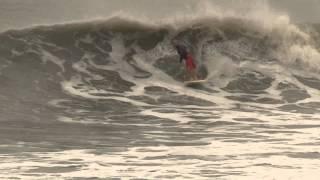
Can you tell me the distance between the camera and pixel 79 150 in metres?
7.27

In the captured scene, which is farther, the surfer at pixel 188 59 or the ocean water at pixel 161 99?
the surfer at pixel 188 59

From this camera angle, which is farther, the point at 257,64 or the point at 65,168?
the point at 257,64

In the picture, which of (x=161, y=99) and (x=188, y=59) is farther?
(x=188, y=59)

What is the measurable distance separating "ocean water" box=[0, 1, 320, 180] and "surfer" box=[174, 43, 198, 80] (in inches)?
7.2

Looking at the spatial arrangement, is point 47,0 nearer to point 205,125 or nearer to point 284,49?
point 284,49

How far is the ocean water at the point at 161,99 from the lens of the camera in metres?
6.56

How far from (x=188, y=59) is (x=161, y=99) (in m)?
2.79

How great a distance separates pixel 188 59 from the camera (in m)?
14.6

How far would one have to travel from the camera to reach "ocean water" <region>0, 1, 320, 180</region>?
258 inches

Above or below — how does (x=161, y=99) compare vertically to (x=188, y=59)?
below

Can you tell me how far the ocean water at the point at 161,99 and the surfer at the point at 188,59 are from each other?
183 mm

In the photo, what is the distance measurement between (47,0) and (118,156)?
42.3 feet

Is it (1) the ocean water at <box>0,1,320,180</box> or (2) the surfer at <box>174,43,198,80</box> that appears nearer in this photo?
(1) the ocean water at <box>0,1,320,180</box>

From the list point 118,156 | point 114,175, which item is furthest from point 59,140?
point 114,175
